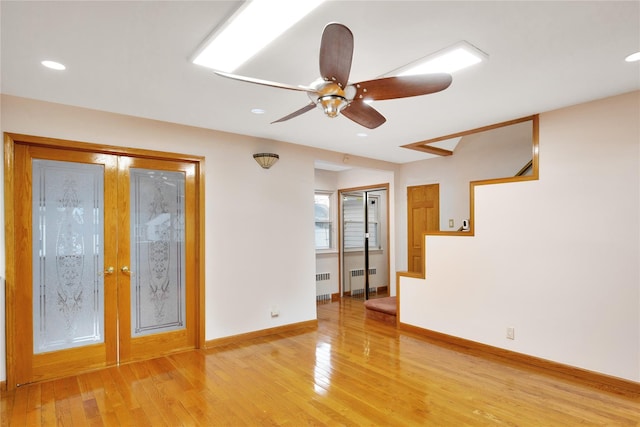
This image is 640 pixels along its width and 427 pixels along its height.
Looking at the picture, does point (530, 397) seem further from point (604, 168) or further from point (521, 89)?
point (521, 89)

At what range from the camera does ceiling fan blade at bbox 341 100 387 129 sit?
7.00ft

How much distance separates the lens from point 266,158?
4.32m

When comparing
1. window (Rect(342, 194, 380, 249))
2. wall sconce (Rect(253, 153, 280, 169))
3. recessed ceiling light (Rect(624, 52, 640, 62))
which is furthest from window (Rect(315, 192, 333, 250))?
recessed ceiling light (Rect(624, 52, 640, 62))

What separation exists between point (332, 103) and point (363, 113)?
0.40 metres

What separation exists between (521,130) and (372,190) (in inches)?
104

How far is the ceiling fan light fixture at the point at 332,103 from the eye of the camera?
187cm

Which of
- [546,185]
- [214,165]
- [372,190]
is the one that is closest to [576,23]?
[546,185]

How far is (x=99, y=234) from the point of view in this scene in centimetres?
345

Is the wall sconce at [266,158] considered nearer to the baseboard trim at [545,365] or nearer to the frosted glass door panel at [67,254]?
the frosted glass door panel at [67,254]

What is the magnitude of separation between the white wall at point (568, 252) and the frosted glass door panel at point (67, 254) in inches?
154

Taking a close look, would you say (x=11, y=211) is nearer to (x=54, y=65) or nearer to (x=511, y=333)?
(x=54, y=65)

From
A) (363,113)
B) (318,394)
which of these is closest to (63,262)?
(318,394)

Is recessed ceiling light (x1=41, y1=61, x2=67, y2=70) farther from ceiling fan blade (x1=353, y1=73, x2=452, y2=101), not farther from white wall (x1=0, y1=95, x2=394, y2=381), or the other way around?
ceiling fan blade (x1=353, y1=73, x2=452, y2=101)

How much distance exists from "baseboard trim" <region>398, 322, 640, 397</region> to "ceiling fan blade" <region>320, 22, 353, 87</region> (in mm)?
3355
